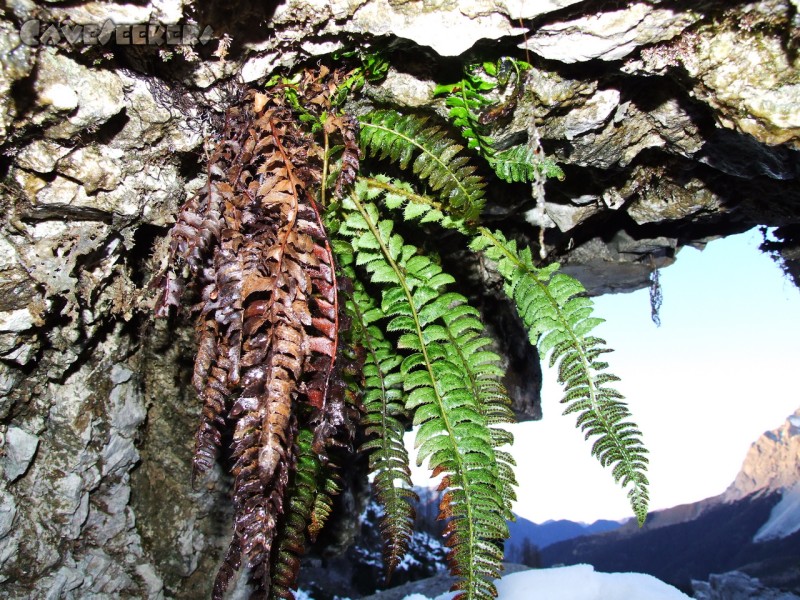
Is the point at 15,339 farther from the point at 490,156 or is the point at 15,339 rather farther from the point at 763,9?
the point at 763,9

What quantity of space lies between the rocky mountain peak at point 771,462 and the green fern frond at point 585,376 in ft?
61.3

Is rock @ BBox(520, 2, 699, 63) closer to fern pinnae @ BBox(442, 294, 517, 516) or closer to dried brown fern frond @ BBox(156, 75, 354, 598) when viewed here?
dried brown fern frond @ BBox(156, 75, 354, 598)

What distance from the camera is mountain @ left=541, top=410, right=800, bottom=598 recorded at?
12.1m

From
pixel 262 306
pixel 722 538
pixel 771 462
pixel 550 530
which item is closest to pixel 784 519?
pixel 722 538

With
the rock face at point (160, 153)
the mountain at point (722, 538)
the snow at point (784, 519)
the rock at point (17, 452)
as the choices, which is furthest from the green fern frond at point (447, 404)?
the snow at point (784, 519)

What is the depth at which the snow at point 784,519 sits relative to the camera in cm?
1302

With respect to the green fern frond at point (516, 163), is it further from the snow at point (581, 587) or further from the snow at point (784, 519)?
the snow at point (784, 519)

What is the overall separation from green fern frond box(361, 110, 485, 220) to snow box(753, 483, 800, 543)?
1536 cm

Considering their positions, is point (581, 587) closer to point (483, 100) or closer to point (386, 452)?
point (386, 452)

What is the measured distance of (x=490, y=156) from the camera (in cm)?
221

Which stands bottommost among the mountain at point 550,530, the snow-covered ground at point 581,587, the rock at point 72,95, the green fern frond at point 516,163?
the snow-covered ground at point 581,587

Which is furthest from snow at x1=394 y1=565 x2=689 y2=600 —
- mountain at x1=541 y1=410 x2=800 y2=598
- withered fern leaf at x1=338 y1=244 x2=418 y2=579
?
mountain at x1=541 y1=410 x2=800 y2=598

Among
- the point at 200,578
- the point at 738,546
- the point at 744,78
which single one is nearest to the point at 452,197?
the point at 744,78

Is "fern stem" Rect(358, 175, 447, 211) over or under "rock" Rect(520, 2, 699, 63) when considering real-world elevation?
under
